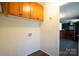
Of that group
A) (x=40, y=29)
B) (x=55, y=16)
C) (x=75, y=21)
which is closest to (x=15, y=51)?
(x=40, y=29)

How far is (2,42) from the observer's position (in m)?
2.00

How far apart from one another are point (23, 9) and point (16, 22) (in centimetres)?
31

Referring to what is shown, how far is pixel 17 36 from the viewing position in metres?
2.28

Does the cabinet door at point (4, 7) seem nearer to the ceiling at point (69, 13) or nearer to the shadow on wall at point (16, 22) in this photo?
the shadow on wall at point (16, 22)

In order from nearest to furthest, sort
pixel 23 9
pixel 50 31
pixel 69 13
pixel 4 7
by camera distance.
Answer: pixel 4 7, pixel 69 13, pixel 50 31, pixel 23 9

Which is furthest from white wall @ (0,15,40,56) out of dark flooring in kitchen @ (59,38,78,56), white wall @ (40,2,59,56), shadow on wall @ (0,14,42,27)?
dark flooring in kitchen @ (59,38,78,56)

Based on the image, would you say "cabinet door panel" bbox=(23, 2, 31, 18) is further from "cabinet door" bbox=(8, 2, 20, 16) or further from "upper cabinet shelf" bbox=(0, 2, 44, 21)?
"cabinet door" bbox=(8, 2, 20, 16)

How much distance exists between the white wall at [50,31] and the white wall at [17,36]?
0.49 feet

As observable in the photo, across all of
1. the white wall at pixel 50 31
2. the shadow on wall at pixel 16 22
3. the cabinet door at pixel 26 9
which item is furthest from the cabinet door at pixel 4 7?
the white wall at pixel 50 31

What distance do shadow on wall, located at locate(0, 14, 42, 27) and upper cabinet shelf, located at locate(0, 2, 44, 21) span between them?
0.12 m

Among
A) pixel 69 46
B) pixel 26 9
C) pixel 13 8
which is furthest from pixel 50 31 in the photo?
pixel 13 8

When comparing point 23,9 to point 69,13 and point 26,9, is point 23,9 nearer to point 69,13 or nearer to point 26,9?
point 26,9

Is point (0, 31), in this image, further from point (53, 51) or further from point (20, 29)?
point (53, 51)

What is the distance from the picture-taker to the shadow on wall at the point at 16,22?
2004 millimetres
